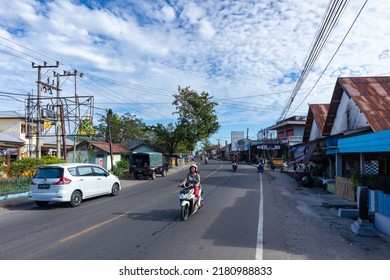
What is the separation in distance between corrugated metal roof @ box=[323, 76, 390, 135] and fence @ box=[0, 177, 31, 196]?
16428mm

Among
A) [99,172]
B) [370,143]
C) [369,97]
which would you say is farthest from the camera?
[369,97]

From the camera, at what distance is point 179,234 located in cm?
698

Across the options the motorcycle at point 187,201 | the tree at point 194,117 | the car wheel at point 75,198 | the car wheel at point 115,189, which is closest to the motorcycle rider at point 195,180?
the motorcycle at point 187,201

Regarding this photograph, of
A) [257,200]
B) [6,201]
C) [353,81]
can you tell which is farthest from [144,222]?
[353,81]

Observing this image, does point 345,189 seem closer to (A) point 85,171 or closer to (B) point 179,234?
(B) point 179,234

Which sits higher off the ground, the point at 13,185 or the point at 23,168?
the point at 23,168

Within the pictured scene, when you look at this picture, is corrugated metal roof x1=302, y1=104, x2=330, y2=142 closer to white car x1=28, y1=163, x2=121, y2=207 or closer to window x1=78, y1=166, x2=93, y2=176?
window x1=78, y1=166, x2=93, y2=176

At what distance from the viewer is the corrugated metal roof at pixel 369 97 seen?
13.1 m

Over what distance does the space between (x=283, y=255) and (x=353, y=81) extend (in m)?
14.6

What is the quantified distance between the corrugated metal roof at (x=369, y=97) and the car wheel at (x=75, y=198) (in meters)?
12.4

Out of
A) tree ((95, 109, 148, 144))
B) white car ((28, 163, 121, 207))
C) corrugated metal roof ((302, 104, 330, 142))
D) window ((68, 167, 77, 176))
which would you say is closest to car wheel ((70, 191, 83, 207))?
white car ((28, 163, 121, 207))

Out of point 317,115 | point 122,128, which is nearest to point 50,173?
point 317,115

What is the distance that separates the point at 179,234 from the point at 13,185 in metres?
11.0

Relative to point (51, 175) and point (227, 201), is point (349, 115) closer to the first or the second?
point (227, 201)
